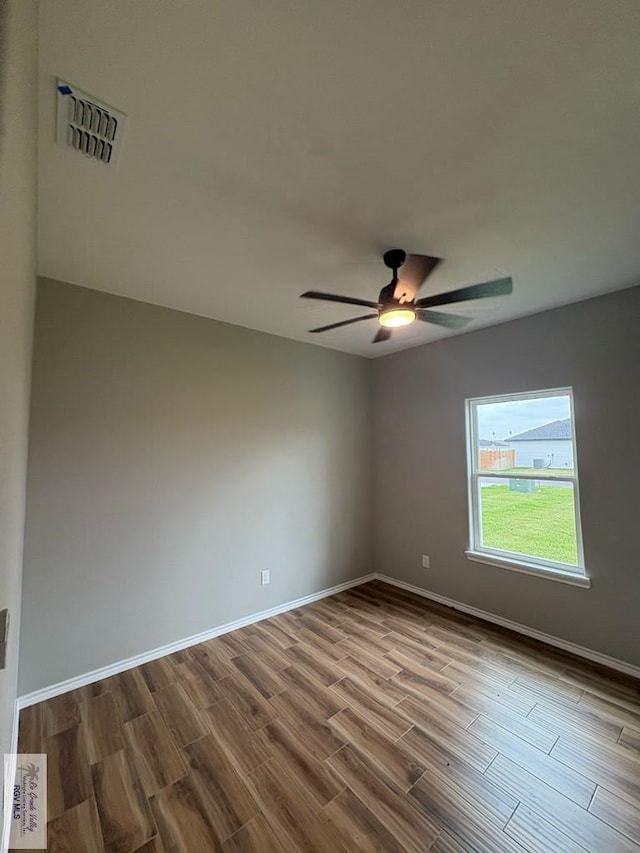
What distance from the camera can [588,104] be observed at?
117 cm

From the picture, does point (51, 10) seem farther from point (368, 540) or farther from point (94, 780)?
point (368, 540)

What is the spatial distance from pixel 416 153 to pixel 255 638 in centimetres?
329


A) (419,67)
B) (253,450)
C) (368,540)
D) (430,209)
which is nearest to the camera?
(419,67)

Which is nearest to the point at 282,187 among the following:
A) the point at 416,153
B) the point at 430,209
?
the point at 416,153

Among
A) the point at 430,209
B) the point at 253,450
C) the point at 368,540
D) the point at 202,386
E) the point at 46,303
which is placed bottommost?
the point at 368,540

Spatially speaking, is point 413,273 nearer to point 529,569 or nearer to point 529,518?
point 529,518

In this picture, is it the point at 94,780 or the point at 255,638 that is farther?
the point at 255,638

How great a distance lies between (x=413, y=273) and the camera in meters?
2.15

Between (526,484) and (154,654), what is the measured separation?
10.7 feet

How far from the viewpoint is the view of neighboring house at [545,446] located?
2768 millimetres

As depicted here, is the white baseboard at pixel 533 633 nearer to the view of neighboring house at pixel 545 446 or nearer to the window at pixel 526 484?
the window at pixel 526 484

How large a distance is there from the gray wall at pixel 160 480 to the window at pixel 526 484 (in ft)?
4.80

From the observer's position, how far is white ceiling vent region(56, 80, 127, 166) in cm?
115

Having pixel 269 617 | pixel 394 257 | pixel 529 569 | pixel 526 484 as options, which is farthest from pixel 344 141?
pixel 269 617
